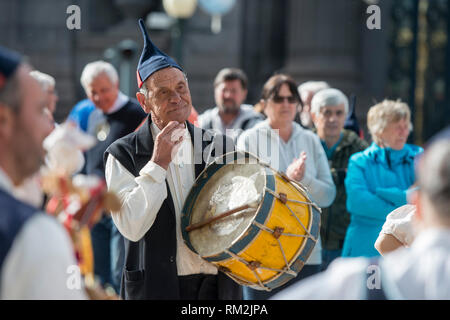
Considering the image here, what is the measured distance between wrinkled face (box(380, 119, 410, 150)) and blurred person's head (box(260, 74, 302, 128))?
2.09 feet

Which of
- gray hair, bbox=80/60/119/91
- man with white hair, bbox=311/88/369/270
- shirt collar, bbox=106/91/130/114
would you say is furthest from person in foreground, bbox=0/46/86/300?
gray hair, bbox=80/60/119/91

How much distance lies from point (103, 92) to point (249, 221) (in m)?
3.21

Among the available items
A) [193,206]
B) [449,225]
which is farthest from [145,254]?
[449,225]

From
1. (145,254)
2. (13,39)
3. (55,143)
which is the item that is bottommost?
(145,254)

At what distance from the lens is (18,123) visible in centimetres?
201

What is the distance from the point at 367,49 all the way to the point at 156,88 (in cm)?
1083

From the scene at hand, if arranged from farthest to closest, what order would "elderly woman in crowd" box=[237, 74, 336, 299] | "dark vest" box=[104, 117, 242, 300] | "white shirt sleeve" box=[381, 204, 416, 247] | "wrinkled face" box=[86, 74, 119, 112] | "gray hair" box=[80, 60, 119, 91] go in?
"gray hair" box=[80, 60, 119, 91]
"wrinkled face" box=[86, 74, 119, 112]
"elderly woman in crowd" box=[237, 74, 336, 299]
"dark vest" box=[104, 117, 242, 300]
"white shirt sleeve" box=[381, 204, 416, 247]

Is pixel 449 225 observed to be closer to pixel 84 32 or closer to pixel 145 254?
pixel 145 254

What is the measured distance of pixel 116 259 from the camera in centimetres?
589

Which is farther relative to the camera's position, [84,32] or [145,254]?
[84,32]

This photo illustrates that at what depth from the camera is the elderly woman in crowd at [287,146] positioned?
5184 mm

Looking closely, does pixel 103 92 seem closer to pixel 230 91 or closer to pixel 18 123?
pixel 230 91

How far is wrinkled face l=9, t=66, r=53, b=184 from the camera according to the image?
201cm

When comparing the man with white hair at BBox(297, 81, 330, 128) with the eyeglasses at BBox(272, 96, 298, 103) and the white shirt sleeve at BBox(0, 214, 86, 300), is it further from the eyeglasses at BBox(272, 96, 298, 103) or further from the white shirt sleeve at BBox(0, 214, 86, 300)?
the white shirt sleeve at BBox(0, 214, 86, 300)
